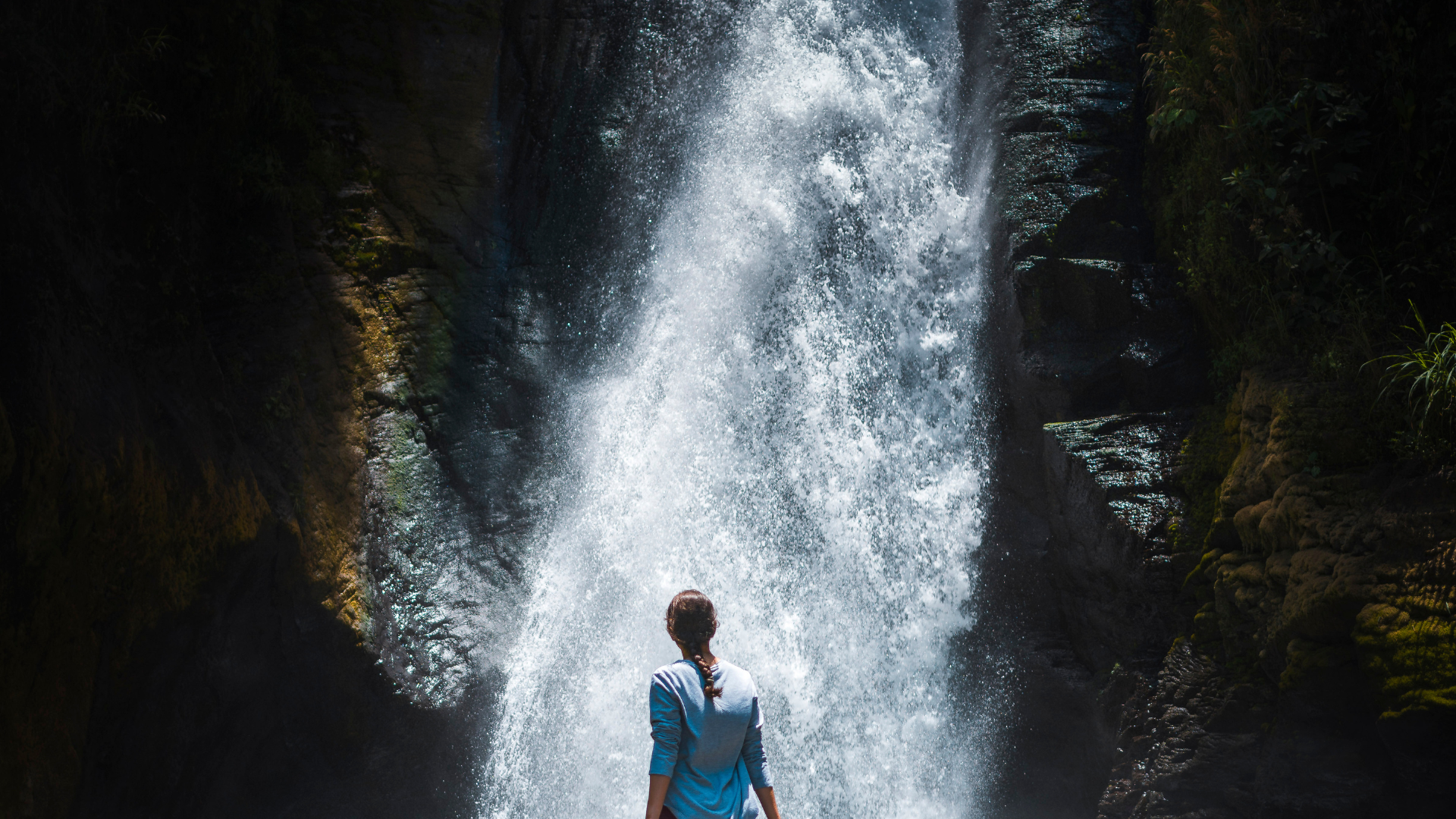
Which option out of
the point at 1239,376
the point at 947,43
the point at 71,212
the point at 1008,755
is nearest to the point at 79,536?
the point at 71,212

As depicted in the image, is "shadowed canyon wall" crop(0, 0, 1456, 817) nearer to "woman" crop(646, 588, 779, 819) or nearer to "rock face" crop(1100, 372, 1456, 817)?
"rock face" crop(1100, 372, 1456, 817)

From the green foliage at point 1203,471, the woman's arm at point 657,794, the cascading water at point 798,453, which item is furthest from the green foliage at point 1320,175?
the woman's arm at point 657,794

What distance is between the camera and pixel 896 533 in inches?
289

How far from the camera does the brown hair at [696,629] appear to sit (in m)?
2.77

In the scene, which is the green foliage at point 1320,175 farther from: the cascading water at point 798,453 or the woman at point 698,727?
the woman at point 698,727

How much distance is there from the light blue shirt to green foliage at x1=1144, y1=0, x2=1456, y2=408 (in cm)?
464

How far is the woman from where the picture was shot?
2.72m

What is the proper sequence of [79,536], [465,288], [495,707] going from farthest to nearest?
1. [465,288]
2. [495,707]
3. [79,536]

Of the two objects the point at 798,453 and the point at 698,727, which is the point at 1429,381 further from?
the point at 798,453

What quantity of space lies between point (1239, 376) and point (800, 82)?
526 cm

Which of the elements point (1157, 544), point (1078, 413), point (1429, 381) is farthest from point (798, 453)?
point (1429, 381)

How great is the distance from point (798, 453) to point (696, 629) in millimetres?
5011

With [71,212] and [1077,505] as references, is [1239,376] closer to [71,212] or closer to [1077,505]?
[1077,505]

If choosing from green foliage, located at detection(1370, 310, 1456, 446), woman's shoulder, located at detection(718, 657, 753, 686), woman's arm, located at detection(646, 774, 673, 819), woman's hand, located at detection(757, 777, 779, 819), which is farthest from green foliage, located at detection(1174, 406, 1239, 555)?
woman's arm, located at detection(646, 774, 673, 819)
